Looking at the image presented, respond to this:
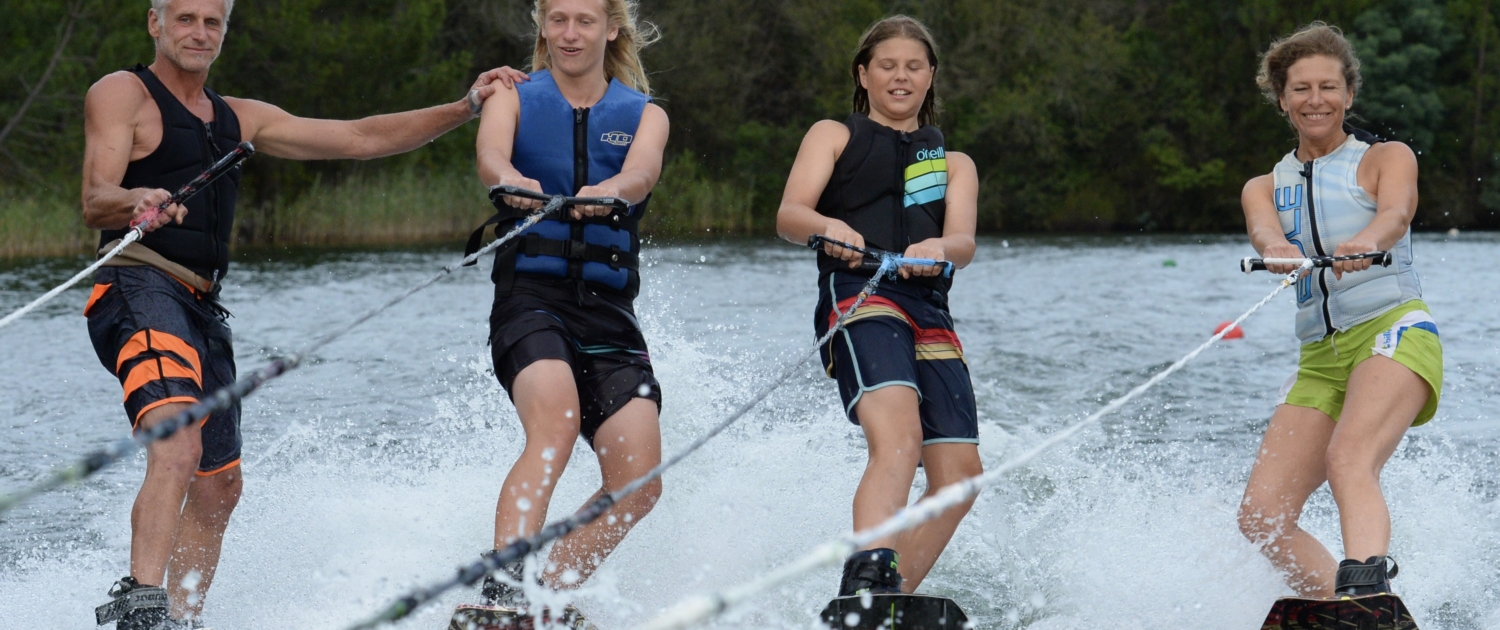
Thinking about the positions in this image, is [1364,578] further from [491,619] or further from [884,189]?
[491,619]

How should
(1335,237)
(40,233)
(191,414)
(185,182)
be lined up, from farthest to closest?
(40,233) < (1335,237) < (185,182) < (191,414)

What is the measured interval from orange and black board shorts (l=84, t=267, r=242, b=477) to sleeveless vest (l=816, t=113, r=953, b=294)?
160 centimetres

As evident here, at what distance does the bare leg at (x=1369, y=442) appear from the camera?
358 cm

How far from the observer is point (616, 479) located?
3.76 meters

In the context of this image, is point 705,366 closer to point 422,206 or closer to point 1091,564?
point 1091,564

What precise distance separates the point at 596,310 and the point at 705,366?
3.12 metres

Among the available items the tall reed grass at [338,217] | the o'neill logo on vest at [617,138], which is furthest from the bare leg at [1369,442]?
→ the tall reed grass at [338,217]

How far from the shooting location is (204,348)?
151 inches

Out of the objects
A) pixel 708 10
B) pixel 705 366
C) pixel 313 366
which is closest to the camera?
pixel 705 366

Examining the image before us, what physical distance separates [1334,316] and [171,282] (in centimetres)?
301

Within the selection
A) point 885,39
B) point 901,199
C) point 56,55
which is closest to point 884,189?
point 901,199

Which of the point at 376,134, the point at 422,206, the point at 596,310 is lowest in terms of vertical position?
the point at 422,206

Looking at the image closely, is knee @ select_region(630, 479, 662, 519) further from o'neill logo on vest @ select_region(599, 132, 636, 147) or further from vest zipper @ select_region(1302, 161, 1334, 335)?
vest zipper @ select_region(1302, 161, 1334, 335)

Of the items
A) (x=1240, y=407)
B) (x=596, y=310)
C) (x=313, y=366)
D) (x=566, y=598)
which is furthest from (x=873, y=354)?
(x=313, y=366)
